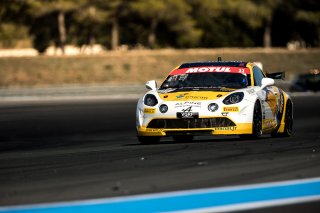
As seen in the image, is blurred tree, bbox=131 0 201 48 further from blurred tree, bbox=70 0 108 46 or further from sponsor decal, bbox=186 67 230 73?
sponsor decal, bbox=186 67 230 73

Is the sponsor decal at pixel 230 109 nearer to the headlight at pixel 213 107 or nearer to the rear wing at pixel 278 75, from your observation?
the headlight at pixel 213 107

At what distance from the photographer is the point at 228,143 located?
13.9 meters

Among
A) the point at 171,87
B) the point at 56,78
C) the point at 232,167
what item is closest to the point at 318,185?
the point at 232,167

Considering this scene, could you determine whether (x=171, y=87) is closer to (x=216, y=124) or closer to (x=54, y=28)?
(x=216, y=124)

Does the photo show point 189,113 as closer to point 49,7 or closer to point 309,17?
point 49,7

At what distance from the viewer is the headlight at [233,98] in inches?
567

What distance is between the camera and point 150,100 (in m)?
14.7

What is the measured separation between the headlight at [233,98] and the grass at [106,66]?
4463 centimetres

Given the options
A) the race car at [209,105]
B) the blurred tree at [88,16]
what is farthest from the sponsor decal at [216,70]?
the blurred tree at [88,16]

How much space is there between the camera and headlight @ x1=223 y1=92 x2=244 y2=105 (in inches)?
567

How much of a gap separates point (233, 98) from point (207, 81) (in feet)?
3.47

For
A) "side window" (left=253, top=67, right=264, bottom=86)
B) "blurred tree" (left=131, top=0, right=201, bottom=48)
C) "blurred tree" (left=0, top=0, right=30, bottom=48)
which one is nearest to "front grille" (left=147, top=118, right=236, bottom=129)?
"side window" (left=253, top=67, right=264, bottom=86)

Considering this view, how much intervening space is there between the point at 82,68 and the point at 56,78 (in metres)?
2.02

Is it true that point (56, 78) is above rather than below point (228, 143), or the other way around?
below
